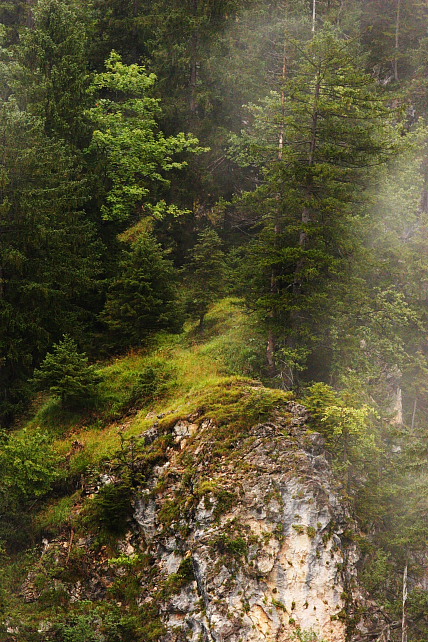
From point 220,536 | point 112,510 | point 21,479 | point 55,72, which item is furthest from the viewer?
point 55,72

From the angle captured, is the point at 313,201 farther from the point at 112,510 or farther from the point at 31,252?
the point at 112,510

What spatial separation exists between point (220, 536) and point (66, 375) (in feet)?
19.6

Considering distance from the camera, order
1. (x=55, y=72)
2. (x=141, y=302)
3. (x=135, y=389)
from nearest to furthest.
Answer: (x=135, y=389) < (x=141, y=302) < (x=55, y=72)

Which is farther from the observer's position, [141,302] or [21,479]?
[141,302]

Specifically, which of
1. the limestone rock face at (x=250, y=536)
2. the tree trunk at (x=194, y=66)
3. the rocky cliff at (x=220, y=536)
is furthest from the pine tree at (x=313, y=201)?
the tree trunk at (x=194, y=66)

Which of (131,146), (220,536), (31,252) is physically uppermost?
(131,146)

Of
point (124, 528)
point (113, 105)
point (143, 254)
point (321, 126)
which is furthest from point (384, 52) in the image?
point (124, 528)

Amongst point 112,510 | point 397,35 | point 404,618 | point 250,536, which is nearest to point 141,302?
point 112,510

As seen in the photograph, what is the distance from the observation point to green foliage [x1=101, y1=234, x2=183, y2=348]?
58.6 ft

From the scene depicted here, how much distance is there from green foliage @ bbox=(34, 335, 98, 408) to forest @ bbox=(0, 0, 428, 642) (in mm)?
55

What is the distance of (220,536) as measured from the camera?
1188 centimetres

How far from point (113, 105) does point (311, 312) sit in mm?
12439

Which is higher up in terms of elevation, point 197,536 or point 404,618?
point 197,536

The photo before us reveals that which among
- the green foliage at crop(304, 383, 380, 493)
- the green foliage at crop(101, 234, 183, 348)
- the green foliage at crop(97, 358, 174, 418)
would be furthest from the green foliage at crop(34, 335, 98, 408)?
the green foliage at crop(304, 383, 380, 493)
